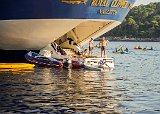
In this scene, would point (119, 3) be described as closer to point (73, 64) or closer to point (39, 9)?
point (39, 9)

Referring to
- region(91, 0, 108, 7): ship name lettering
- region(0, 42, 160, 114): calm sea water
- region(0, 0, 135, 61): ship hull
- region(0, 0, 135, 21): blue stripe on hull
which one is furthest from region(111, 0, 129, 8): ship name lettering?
region(0, 42, 160, 114): calm sea water

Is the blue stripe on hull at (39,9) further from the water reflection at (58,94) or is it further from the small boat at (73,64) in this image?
the water reflection at (58,94)

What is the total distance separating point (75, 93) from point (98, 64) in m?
18.9

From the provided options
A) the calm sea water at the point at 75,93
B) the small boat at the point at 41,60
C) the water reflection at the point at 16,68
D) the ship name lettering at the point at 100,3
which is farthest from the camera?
the ship name lettering at the point at 100,3

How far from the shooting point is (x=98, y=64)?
48.9m

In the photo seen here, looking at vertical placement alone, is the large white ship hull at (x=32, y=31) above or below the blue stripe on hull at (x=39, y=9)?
below

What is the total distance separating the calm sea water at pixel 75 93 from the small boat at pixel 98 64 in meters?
4.47

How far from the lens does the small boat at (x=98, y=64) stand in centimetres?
4797

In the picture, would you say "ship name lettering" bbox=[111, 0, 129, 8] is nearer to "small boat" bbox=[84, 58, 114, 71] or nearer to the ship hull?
the ship hull

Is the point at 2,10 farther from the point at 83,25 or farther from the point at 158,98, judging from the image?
the point at 158,98

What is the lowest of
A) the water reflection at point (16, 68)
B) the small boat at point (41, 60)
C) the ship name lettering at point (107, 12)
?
the water reflection at point (16, 68)

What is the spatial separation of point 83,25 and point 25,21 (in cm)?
1164

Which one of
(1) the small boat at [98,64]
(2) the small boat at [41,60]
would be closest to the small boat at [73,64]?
(1) the small boat at [98,64]

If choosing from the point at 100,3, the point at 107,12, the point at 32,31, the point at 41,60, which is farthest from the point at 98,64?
the point at 107,12
